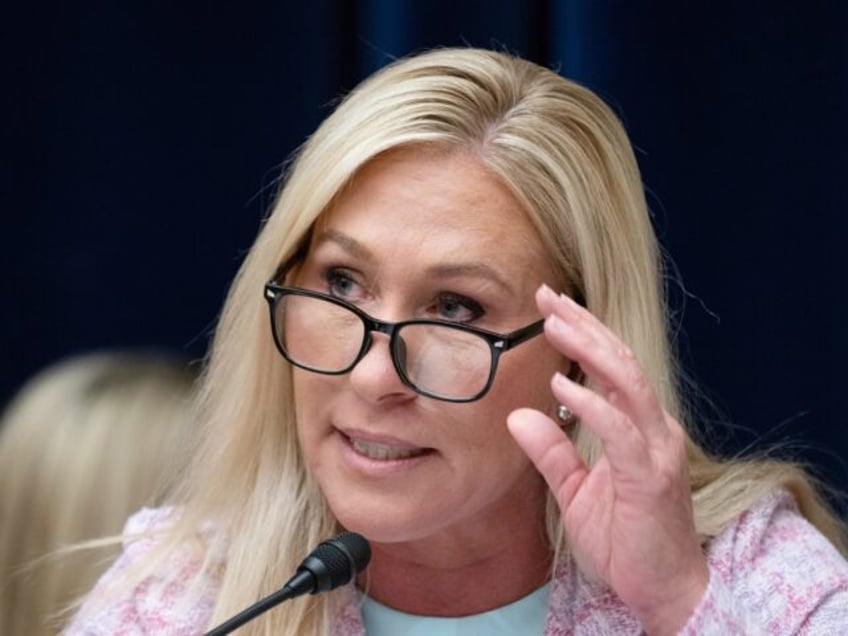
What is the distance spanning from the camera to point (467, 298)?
1722 mm

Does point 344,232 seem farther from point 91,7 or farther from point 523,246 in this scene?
point 91,7

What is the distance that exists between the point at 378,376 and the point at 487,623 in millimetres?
357

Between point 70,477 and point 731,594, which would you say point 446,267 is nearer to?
point 731,594

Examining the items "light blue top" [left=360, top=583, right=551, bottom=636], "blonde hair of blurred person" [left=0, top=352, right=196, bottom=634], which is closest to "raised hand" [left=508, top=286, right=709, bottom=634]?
"light blue top" [left=360, top=583, right=551, bottom=636]

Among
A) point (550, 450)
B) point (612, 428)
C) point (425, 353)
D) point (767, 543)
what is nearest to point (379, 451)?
point (425, 353)

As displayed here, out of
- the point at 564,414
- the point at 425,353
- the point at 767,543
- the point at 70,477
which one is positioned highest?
the point at 425,353

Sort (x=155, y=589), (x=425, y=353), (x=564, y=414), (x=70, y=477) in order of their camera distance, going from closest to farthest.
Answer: (x=425, y=353)
(x=564, y=414)
(x=155, y=589)
(x=70, y=477)

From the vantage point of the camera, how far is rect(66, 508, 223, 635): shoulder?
188 centimetres

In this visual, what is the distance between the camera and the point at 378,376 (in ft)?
5.47

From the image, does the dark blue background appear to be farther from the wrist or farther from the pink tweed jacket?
the wrist

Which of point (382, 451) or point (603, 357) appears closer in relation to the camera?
point (603, 357)

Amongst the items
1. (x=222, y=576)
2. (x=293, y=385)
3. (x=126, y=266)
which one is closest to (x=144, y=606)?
(x=222, y=576)

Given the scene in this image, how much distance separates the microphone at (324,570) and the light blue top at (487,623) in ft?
1.11

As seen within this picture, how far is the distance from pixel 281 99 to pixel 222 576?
106 cm
